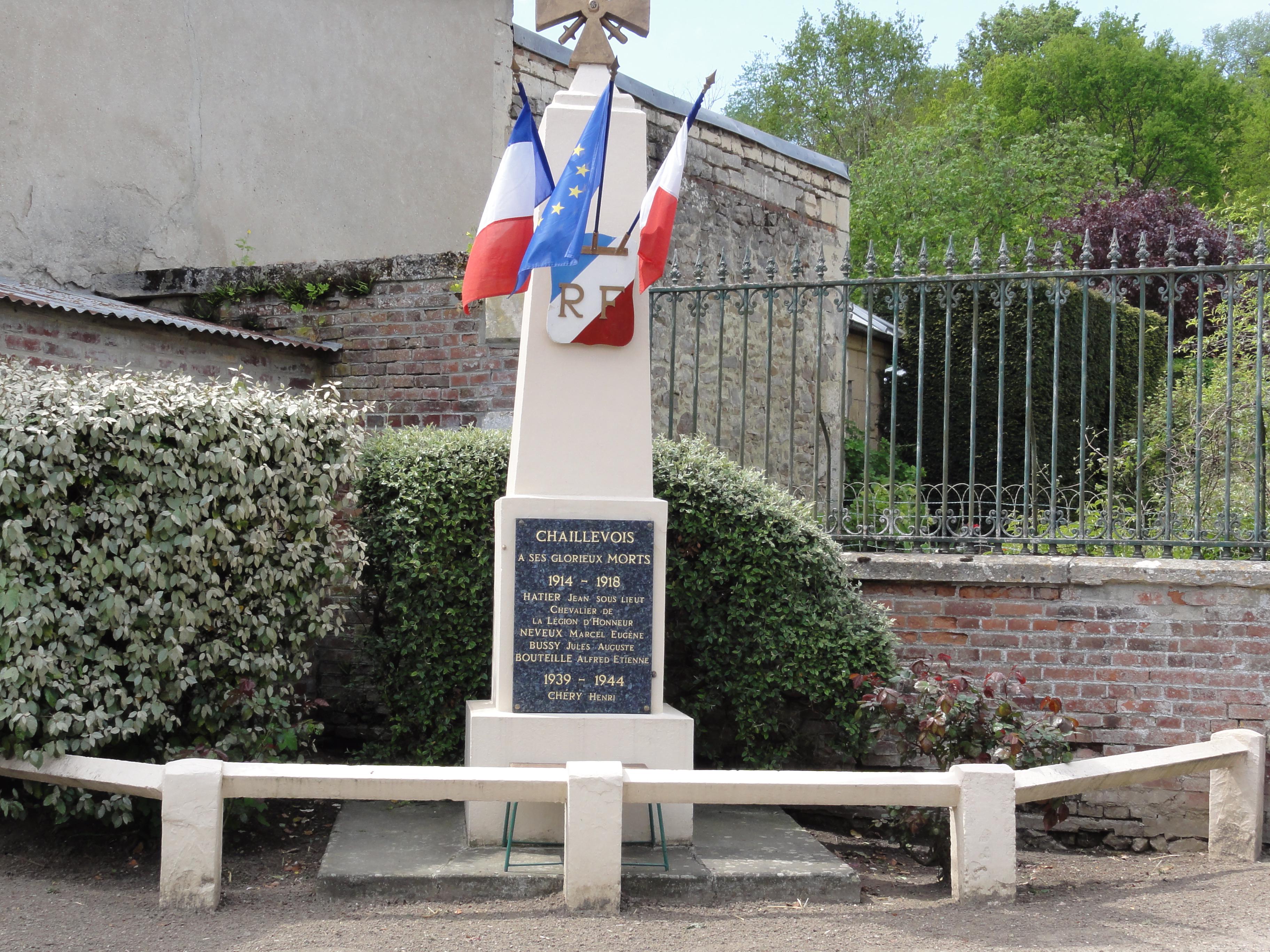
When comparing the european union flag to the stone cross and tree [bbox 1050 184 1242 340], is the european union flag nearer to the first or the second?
the stone cross

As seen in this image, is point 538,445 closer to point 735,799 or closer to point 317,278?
point 735,799

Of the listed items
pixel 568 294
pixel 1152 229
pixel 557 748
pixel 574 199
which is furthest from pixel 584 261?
pixel 1152 229

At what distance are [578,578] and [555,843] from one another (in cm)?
106

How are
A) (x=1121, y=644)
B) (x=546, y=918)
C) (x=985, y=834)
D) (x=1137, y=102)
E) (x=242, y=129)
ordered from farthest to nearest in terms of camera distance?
(x=1137, y=102), (x=242, y=129), (x=1121, y=644), (x=985, y=834), (x=546, y=918)

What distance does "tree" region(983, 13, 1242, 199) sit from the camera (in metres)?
26.6

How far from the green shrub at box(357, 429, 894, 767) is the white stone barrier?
1.24 meters

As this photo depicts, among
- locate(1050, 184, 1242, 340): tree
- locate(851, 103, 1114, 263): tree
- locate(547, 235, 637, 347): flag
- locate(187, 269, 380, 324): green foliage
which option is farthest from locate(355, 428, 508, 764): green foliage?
locate(851, 103, 1114, 263): tree

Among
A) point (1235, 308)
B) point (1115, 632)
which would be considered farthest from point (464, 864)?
point (1235, 308)

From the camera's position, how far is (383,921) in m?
3.93

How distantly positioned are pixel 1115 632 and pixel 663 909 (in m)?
2.92

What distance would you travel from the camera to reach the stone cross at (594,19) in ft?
15.9

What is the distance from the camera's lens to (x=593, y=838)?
402cm

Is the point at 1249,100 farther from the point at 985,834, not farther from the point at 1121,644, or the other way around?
the point at 985,834

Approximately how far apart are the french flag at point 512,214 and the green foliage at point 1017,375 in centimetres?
994
